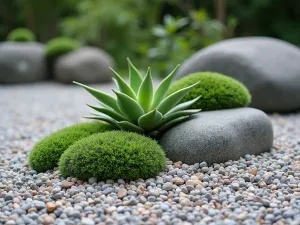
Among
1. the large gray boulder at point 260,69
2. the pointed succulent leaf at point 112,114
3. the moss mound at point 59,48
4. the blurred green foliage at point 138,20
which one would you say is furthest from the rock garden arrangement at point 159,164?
the blurred green foliage at point 138,20

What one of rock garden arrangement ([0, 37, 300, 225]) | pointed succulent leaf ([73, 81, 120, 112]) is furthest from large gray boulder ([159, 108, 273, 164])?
pointed succulent leaf ([73, 81, 120, 112])

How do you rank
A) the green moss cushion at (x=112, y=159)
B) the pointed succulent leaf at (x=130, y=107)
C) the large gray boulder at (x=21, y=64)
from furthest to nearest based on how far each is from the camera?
1. the large gray boulder at (x=21, y=64)
2. the pointed succulent leaf at (x=130, y=107)
3. the green moss cushion at (x=112, y=159)

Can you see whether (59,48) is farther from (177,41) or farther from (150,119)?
(150,119)

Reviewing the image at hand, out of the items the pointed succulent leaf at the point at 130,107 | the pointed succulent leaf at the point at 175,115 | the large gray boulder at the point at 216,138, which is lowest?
the large gray boulder at the point at 216,138

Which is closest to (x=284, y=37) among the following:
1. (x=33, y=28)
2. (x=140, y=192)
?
(x=33, y=28)

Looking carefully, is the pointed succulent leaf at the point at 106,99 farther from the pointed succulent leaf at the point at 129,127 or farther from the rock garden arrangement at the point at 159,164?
the pointed succulent leaf at the point at 129,127

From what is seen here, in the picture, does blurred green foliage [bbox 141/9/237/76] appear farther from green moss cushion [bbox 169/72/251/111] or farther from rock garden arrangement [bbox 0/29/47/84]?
green moss cushion [bbox 169/72/251/111]

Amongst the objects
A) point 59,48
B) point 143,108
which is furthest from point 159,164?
point 59,48
